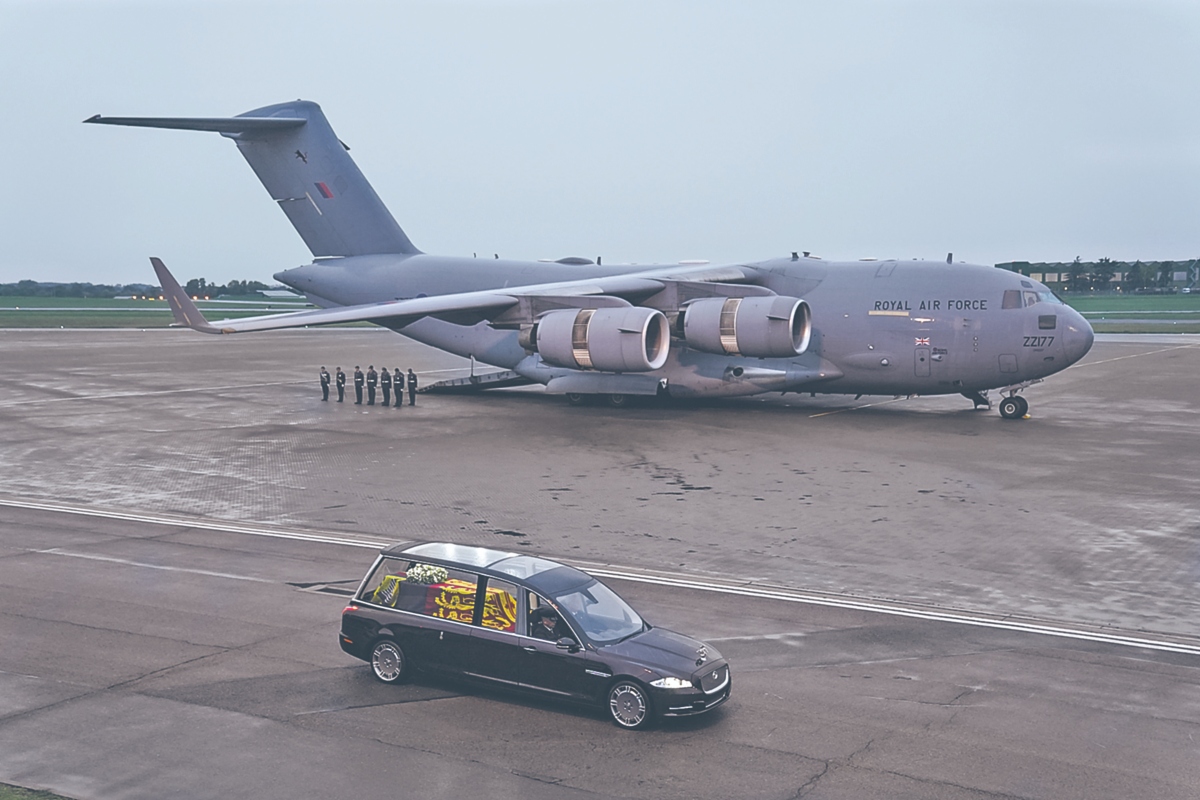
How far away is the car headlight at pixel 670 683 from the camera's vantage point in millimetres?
9953

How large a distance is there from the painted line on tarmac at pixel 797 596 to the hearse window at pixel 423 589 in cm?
446

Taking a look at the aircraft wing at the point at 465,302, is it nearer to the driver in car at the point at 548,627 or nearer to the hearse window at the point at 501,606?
the hearse window at the point at 501,606

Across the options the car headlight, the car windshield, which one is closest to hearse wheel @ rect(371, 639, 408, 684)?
the car windshield

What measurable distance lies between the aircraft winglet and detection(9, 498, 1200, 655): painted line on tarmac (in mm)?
8059

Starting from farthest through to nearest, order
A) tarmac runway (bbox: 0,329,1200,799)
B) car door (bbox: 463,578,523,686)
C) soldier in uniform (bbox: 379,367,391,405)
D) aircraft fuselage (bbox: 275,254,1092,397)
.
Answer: soldier in uniform (bbox: 379,367,391,405), aircraft fuselage (bbox: 275,254,1092,397), car door (bbox: 463,578,523,686), tarmac runway (bbox: 0,329,1200,799)

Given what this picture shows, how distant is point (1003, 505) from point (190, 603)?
13.5 meters

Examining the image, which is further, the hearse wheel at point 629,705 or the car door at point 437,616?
the car door at point 437,616

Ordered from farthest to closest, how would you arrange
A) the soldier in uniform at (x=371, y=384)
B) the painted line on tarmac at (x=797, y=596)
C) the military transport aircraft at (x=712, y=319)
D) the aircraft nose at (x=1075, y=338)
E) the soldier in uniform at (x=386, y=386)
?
the soldier in uniform at (x=371, y=384) < the soldier in uniform at (x=386, y=386) < the aircraft nose at (x=1075, y=338) < the military transport aircraft at (x=712, y=319) < the painted line on tarmac at (x=797, y=596)

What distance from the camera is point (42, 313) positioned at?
10750cm

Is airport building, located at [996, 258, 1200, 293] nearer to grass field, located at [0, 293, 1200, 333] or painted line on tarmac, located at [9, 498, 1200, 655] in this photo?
grass field, located at [0, 293, 1200, 333]

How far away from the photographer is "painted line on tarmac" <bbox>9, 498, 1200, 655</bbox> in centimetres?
1287

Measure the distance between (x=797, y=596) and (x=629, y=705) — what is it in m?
4.94

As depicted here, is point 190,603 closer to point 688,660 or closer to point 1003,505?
point 688,660

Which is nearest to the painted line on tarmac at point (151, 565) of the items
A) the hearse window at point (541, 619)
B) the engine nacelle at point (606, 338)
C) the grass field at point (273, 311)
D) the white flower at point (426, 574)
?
the white flower at point (426, 574)
